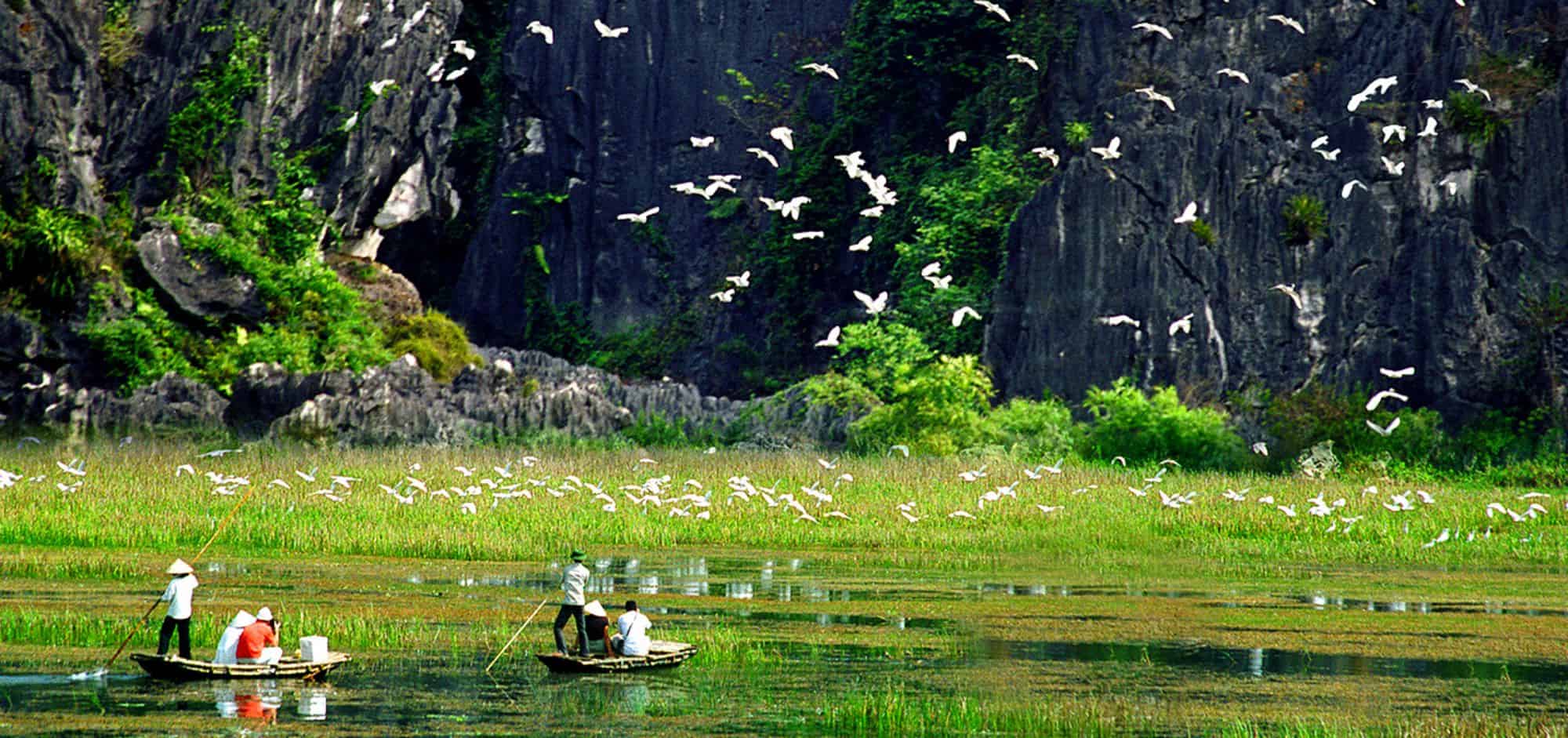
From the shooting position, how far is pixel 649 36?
65.9 m

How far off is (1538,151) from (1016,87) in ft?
47.8

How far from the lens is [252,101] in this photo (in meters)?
55.7

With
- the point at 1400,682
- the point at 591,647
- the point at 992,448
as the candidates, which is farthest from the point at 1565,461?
the point at 591,647

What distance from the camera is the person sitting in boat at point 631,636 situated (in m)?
19.3

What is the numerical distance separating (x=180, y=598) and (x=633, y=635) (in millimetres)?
4075

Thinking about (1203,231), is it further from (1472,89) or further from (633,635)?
(633,635)

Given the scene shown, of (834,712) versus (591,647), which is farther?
(591,647)

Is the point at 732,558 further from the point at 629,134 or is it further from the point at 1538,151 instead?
the point at 629,134

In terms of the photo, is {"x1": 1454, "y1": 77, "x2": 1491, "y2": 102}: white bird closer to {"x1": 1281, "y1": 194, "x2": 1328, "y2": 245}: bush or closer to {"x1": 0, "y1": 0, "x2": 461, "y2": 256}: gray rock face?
{"x1": 1281, "y1": 194, "x2": 1328, "y2": 245}: bush

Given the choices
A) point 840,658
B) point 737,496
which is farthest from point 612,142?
point 840,658

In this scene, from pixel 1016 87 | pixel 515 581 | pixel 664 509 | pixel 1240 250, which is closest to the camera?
pixel 515 581

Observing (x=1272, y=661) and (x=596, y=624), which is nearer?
(x=596, y=624)

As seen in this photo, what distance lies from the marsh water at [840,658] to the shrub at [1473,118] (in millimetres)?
19821

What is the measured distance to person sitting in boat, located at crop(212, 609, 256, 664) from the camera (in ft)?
60.8
